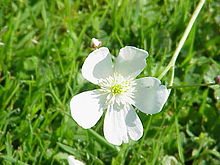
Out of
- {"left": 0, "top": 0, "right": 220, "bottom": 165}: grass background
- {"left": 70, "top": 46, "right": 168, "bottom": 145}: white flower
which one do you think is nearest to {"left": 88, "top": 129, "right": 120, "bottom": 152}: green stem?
{"left": 0, "top": 0, "right": 220, "bottom": 165}: grass background

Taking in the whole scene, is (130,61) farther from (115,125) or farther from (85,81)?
(85,81)

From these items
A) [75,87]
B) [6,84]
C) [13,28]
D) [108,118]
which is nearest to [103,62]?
[108,118]

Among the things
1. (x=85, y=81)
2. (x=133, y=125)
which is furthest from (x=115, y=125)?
(x=85, y=81)

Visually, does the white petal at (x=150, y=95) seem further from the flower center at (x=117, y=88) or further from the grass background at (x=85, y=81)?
the grass background at (x=85, y=81)

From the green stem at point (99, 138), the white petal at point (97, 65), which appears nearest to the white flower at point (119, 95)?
the white petal at point (97, 65)

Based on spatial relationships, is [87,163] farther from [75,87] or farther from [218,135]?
[218,135]
